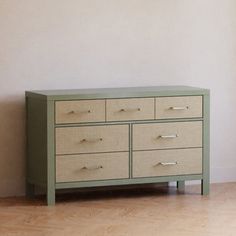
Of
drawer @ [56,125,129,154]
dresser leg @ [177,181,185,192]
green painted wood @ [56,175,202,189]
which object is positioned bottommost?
dresser leg @ [177,181,185,192]

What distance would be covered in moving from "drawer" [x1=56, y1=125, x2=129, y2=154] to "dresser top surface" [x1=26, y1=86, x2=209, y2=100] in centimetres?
21

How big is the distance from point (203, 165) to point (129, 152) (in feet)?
1.84

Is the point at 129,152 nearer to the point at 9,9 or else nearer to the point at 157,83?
the point at 157,83

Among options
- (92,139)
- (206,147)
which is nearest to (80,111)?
(92,139)

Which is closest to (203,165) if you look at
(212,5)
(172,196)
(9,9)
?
(172,196)

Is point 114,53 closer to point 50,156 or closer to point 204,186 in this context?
point 50,156

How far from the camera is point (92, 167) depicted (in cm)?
565

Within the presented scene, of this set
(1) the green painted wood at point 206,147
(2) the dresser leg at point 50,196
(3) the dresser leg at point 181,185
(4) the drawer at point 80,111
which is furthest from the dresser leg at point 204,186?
(2) the dresser leg at point 50,196

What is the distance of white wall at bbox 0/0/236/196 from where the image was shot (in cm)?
583

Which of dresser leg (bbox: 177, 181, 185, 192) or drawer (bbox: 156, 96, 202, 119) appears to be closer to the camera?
drawer (bbox: 156, 96, 202, 119)

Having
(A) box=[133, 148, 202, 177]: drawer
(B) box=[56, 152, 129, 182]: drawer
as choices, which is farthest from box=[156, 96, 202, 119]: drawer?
(B) box=[56, 152, 129, 182]: drawer

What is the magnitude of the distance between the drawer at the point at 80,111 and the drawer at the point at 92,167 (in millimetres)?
244

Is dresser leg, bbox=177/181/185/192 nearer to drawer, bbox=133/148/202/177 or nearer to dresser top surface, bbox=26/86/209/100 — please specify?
drawer, bbox=133/148/202/177

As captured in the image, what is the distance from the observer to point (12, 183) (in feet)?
19.4
